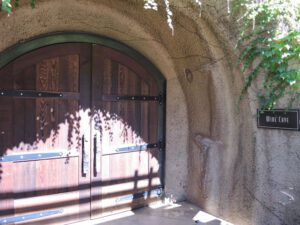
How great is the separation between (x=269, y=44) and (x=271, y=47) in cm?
5

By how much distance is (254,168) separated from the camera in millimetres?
2828

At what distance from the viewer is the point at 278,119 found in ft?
8.66

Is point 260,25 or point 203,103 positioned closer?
point 260,25

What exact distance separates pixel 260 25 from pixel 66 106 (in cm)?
196

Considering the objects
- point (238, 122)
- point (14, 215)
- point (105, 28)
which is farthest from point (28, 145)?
point (238, 122)

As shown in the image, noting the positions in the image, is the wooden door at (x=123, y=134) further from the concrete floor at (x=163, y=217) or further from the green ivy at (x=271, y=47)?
the green ivy at (x=271, y=47)

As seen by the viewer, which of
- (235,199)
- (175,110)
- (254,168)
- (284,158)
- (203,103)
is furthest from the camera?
(175,110)

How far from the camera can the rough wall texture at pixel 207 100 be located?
263 cm

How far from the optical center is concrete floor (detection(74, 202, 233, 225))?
306cm

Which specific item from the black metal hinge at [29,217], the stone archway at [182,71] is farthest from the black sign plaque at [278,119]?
the black metal hinge at [29,217]

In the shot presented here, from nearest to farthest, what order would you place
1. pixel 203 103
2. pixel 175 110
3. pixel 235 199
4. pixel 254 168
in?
pixel 254 168
pixel 235 199
pixel 203 103
pixel 175 110

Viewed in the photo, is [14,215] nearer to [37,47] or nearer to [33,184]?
[33,184]

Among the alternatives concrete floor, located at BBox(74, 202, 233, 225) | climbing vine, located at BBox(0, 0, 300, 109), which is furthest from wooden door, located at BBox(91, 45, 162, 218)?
climbing vine, located at BBox(0, 0, 300, 109)

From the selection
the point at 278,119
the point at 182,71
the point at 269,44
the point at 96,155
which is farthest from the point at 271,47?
the point at 96,155
